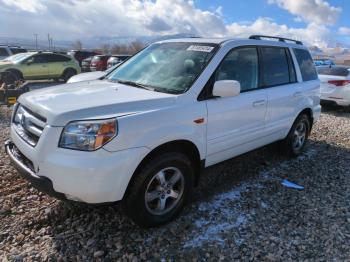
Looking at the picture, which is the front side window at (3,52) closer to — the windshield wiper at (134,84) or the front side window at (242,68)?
the windshield wiper at (134,84)

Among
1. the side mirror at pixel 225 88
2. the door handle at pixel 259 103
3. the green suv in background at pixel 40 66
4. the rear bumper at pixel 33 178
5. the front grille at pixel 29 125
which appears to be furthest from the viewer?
the green suv in background at pixel 40 66

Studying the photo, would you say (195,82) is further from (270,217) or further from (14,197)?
(14,197)

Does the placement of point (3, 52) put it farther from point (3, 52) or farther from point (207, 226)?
point (207, 226)

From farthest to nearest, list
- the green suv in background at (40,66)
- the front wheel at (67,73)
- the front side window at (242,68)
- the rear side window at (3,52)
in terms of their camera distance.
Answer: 1. the rear side window at (3,52)
2. the front wheel at (67,73)
3. the green suv in background at (40,66)
4. the front side window at (242,68)

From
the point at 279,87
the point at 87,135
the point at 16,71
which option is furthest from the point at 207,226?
the point at 16,71

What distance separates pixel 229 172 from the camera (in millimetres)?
4957

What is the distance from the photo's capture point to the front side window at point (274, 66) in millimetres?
4495

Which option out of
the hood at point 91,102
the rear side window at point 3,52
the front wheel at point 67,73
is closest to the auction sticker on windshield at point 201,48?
the hood at point 91,102

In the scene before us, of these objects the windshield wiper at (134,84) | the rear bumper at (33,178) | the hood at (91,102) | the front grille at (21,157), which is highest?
the windshield wiper at (134,84)

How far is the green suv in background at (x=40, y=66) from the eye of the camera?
15.0 metres

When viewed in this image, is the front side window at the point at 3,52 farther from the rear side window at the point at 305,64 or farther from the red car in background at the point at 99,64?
the rear side window at the point at 305,64

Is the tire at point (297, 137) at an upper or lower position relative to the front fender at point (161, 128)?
lower

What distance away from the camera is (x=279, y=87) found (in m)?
4.72

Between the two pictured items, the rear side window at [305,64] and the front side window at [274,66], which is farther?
the rear side window at [305,64]
